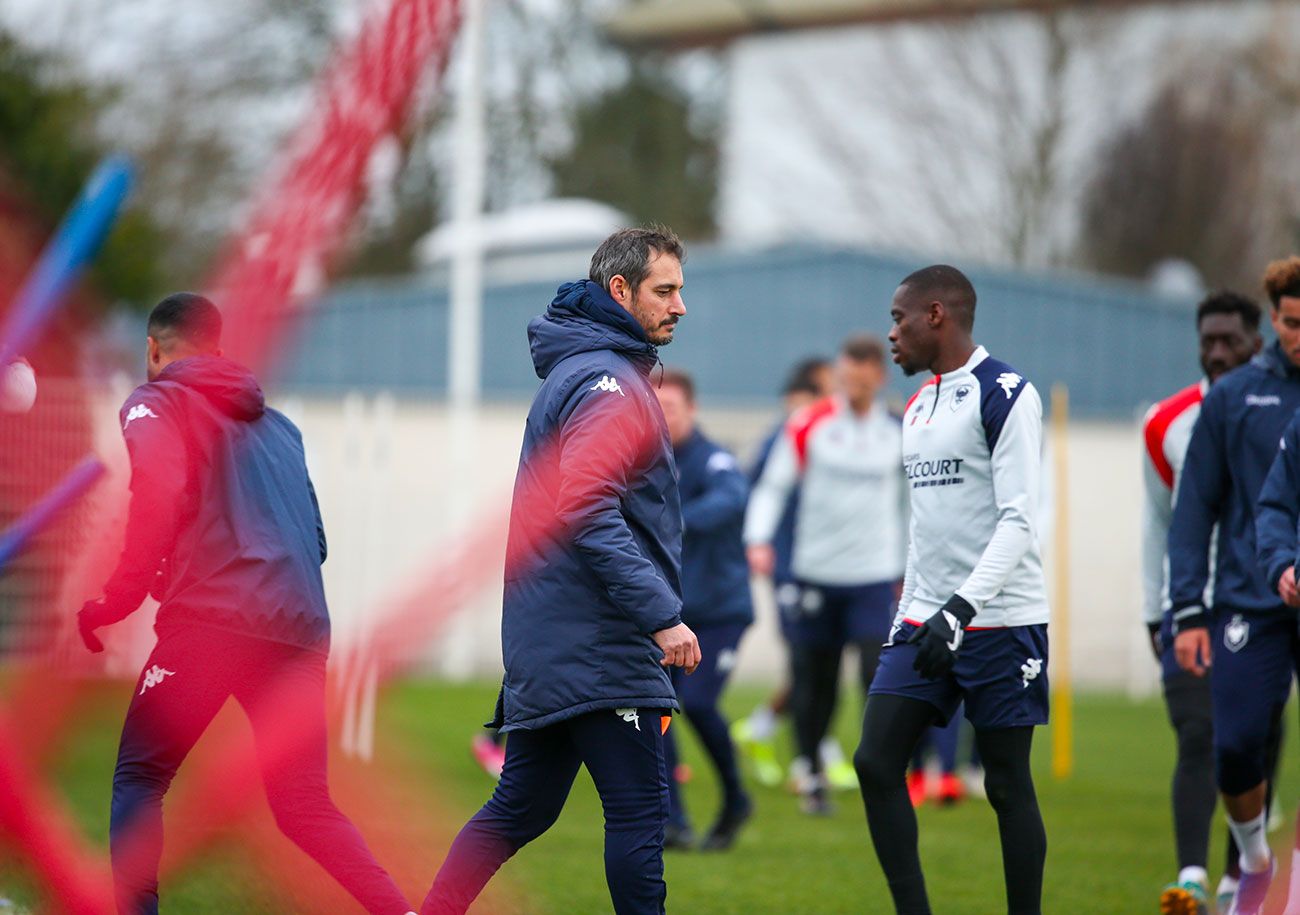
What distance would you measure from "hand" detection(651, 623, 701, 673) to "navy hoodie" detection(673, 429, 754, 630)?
3262 millimetres

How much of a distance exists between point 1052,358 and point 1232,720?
1425 cm

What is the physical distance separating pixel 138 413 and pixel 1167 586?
3.44 meters

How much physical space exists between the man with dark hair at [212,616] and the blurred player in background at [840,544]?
401 cm

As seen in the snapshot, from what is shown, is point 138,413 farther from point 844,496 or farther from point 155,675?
point 844,496

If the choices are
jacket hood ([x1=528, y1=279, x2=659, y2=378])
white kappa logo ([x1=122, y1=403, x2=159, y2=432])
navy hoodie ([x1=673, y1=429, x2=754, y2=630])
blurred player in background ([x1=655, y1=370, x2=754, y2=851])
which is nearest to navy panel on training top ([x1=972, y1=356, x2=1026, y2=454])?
jacket hood ([x1=528, y1=279, x2=659, y2=378])

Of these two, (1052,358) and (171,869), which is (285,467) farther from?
(1052,358)

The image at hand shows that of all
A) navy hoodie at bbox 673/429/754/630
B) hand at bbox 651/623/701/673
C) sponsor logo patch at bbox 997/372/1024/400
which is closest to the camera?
hand at bbox 651/623/701/673

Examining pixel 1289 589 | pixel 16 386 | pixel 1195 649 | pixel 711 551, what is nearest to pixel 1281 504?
pixel 1289 589

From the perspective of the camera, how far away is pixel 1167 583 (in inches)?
215

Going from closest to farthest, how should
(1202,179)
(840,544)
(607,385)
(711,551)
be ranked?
(607,385) → (711,551) → (840,544) → (1202,179)

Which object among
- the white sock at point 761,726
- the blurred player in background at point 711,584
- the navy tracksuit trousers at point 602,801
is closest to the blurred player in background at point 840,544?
the blurred player in background at point 711,584

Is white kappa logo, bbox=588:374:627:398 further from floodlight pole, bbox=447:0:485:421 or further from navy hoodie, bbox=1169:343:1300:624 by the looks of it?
floodlight pole, bbox=447:0:485:421

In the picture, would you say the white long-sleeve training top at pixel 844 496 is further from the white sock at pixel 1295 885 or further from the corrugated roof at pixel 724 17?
the corrugated roof at pixel 724 17

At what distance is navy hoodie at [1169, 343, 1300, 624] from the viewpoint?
5102 millimetres
